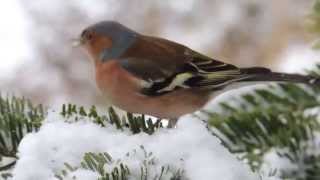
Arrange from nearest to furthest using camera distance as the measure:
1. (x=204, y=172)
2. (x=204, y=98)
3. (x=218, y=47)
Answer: (x=204, y=172) → (x=204, y=98) → (x=218, y=47)

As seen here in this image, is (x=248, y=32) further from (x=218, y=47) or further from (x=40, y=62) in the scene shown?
(x=40, y=62)

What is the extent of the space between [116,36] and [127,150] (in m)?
0.99

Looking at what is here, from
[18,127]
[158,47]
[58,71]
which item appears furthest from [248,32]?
[18,127]

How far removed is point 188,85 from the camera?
1829 mm

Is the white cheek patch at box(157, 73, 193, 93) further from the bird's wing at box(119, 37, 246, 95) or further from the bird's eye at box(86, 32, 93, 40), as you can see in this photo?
the bird's eye at box(86, 32, 93, 40)

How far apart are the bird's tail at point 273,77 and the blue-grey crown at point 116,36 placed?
365 millimetres

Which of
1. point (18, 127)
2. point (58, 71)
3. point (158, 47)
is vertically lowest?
point (18, 127)

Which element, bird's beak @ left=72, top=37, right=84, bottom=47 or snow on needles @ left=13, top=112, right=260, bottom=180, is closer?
snow on needles @ left=13, top=112, right=260, bottom=180

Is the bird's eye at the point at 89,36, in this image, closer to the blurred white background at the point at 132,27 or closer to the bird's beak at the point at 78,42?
the bird's beak at the point at 78,42

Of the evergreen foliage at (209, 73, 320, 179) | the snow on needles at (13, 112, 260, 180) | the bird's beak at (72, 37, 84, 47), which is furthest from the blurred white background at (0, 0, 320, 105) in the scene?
the snow on needles at (13, 112, 260, 180)

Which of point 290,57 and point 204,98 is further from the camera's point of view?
point 290,57

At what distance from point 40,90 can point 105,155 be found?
10.2 ft

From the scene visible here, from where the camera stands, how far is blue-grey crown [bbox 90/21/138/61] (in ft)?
6.51

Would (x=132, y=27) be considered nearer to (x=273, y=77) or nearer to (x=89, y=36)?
(x=89, y=36)
